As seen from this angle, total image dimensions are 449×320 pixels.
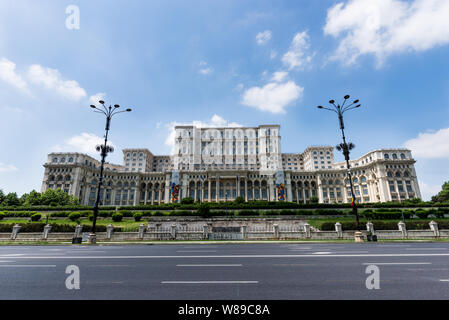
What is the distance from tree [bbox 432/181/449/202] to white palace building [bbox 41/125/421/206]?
617 centimetres

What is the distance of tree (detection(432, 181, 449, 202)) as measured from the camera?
2944 inches

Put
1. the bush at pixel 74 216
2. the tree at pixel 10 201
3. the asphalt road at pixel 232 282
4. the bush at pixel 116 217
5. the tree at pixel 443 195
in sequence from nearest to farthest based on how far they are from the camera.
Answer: the asphalt road at pixel 232 282
the bush at pixel 116 217
the bush at pixel 74 216
the tree at pixel 10 201
the tree at pixel 443 195

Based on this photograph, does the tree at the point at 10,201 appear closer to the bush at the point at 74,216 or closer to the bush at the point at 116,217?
the bush at the point at 74,216

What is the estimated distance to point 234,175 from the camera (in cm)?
8800

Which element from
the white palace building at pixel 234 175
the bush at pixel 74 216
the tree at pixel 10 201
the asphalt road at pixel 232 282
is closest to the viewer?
the asphalt road at pixel 232 282

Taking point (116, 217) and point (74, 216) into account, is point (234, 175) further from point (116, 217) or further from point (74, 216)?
point (74, 216)

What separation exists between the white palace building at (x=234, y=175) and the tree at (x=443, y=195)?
20.3 ft

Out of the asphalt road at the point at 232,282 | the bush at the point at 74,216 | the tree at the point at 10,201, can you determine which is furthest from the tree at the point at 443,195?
the tree at the point at 10,201

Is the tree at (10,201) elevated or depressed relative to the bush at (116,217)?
elevated

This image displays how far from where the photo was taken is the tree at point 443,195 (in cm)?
7479

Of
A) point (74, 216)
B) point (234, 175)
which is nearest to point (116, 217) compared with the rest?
point (74, 216)

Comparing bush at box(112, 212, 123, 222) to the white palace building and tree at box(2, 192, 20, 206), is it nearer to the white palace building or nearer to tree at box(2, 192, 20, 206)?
the white palace building

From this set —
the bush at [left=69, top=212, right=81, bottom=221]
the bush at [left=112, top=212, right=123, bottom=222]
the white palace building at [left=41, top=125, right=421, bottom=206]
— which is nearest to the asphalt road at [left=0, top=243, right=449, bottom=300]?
the bush at [left=112, top=212, right=123, bottom=222]

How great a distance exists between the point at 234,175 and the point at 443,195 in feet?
254
